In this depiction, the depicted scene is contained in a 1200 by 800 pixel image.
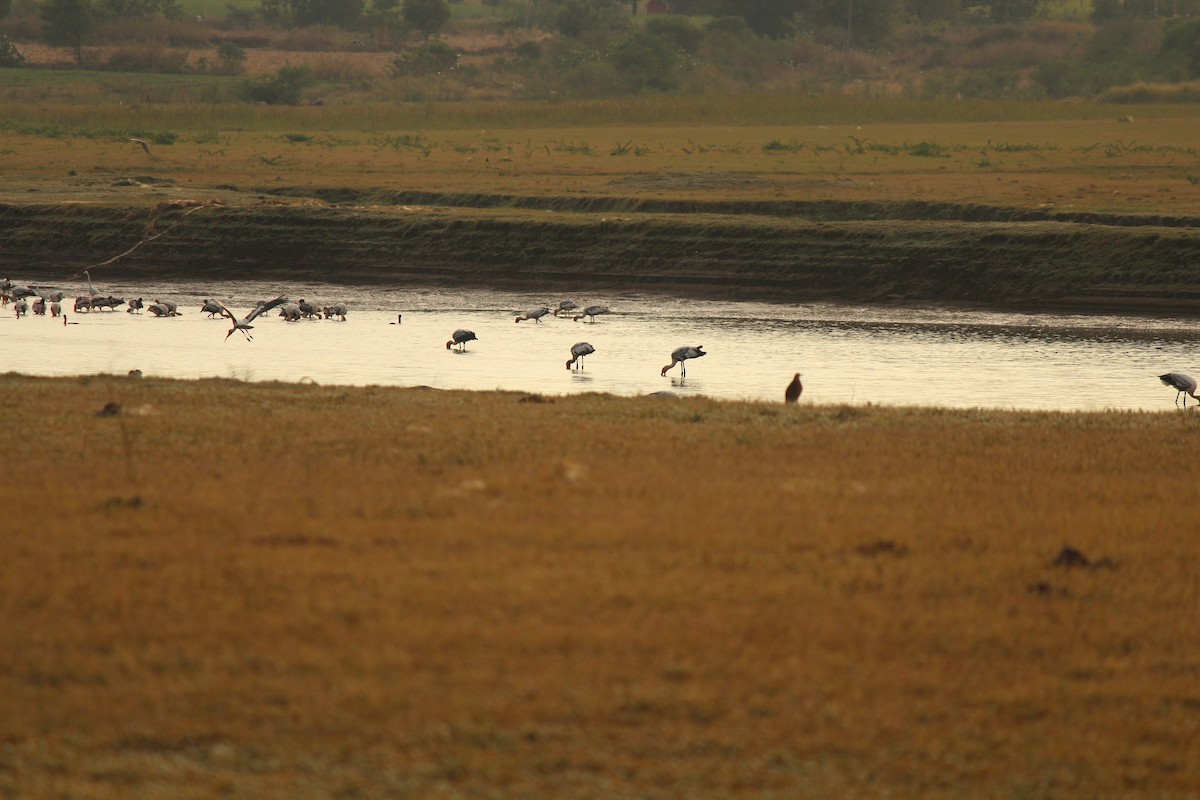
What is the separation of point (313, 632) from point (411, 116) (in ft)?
Answer: 220

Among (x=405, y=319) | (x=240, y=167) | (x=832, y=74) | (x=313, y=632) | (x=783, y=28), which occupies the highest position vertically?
(x=783, y=28)

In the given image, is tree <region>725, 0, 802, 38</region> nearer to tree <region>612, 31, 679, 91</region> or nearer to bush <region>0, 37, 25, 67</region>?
tree <region>612, 31, 679, 91</region>

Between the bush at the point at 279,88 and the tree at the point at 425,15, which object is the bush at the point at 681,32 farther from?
the bush at the point at 279,88

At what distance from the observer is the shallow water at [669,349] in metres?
22.6

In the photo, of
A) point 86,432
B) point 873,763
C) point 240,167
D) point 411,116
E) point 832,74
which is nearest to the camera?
point 873,763

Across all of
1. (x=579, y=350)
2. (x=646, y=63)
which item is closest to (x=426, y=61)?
(x=646, y=63)

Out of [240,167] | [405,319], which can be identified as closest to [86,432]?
[405,319]

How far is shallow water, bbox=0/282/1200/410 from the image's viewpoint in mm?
22641

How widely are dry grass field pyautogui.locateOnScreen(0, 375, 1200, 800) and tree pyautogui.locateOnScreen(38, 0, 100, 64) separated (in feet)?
323

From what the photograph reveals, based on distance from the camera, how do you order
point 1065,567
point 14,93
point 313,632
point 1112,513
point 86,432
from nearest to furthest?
point 313,632 → point 1065,567 → point 1112,513 → point 86,432 → point 14,93

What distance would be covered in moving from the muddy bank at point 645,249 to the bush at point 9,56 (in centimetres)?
5961

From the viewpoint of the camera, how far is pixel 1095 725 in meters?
7.11

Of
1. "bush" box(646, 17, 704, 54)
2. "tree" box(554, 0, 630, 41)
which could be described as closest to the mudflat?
"bush" box(646, 17, 704, 54)

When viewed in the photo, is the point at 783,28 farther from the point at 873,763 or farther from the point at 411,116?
the point at 873,763
